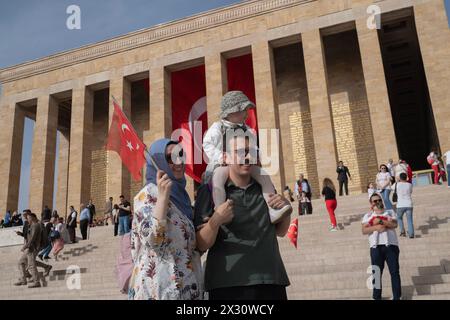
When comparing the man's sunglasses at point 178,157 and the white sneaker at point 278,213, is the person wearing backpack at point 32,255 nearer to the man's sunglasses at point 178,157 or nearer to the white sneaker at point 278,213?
the man's sunglasses at point 178,157

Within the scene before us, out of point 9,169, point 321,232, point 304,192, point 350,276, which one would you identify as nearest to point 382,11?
point 304,192

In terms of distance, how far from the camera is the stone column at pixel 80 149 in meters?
21.5

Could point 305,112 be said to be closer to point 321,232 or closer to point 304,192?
point 304,192

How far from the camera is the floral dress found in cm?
203

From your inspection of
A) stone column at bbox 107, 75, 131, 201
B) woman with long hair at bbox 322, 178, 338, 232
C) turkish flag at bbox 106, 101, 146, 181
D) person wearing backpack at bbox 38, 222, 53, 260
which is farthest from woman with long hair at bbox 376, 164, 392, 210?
stone column at bbox 107, 75, 131, 201

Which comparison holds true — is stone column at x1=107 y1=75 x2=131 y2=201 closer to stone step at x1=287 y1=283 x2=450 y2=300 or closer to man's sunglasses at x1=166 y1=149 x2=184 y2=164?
stone step at x1=287 y1=283 x2=450 y2=300

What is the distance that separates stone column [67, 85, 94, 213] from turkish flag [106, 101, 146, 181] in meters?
19.4

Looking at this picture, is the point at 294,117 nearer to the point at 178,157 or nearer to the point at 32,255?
the point at 32,255

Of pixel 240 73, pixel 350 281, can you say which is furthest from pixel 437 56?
pixel 350 281

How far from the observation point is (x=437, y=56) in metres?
17.4

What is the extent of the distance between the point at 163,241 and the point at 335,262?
5834mm

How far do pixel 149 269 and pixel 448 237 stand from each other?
720 cm

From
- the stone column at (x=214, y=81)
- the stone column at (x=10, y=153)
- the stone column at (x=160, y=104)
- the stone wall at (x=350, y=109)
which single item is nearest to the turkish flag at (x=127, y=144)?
the stone column at (x=214, y=81)

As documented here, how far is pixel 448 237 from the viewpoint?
765 centimetres
